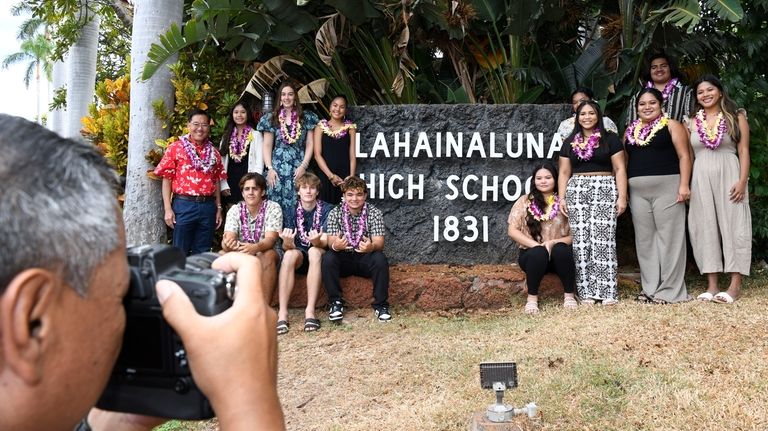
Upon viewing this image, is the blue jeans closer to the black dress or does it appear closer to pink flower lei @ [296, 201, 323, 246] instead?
pink flower lei @ [296, 201, 323, 246]

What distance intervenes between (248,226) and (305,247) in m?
0.52

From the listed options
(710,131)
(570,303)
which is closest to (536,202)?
(570,303)

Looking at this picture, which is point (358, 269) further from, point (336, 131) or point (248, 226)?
point (336, 131)

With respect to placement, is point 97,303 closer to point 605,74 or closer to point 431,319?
point 431,319

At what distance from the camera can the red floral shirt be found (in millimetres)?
6367

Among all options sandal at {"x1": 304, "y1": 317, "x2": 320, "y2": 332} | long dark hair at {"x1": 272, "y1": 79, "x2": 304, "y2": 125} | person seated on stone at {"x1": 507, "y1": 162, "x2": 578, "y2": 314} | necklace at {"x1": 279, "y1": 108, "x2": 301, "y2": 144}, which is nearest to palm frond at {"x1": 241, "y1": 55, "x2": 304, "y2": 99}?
long dark hair at {"x1": 272, "y1": 79, "x2": 304, "y2": 125}

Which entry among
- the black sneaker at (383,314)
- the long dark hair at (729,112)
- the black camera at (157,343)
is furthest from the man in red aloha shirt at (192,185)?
the black camera at (157,343)

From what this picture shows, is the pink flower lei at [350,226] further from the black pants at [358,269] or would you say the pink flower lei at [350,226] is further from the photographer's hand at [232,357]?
the photographer's hand at [232,357]

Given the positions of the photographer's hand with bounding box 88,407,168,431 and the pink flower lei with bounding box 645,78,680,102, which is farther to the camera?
the pink flower lei with bounding box 645,78,680,102

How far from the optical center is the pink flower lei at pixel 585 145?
5.89m

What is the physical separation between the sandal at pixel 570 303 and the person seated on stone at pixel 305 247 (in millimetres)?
2000

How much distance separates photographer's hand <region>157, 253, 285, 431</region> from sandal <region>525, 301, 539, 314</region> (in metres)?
5.06

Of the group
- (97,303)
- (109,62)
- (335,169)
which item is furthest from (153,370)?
(109,62)

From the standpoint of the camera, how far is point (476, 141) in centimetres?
676
